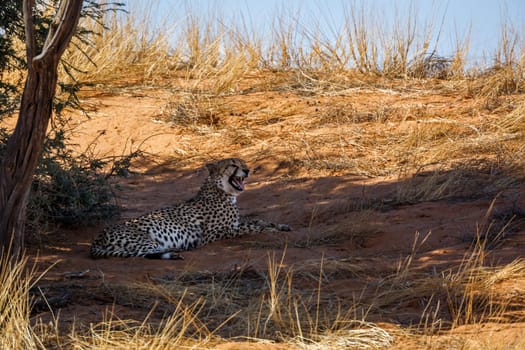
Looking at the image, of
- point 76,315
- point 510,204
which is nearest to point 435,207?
point 510,204

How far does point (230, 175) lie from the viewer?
7898 mm

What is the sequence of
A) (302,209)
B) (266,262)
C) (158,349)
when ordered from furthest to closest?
(302,209) → (266,262) → (158,349)

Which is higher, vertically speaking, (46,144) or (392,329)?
(46,144)

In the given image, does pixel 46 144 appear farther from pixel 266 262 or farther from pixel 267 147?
pixel 267 147

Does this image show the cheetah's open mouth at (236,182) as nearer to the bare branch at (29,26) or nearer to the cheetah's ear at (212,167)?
the cheetah's ear at (212,167)

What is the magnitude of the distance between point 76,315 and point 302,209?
3.85 metres

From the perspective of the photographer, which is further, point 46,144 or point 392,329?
point 46,144

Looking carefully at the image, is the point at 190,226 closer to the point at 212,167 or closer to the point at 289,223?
the point at 212,167

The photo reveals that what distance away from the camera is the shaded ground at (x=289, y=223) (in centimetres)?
516

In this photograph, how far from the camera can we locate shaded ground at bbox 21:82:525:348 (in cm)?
516

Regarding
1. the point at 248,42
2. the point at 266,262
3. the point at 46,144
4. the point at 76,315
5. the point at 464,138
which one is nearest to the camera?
the point at 76,315

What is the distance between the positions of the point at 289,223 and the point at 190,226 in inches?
43.1

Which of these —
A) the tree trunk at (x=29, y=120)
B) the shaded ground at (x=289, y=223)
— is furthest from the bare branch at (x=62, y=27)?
the shaded ground at (x=289, y=223)

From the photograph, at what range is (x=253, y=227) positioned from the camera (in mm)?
7605
